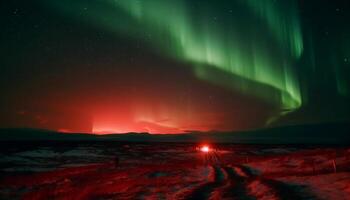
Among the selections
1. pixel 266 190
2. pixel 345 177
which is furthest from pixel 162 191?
pixel 345 177

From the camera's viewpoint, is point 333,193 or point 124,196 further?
point 124,196

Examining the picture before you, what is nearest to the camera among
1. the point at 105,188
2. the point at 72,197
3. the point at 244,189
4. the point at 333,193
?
the point at 333,193

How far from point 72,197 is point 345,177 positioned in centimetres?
2099

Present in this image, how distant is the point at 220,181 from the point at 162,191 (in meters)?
5.86

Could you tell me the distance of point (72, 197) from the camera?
22.0 metres

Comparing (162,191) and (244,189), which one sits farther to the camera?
(162,191)

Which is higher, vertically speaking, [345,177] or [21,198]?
[345,177]

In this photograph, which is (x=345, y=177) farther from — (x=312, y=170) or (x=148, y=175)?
(x=148, y=175)

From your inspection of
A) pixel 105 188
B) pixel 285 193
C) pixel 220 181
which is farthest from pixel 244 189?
pixel 105 188

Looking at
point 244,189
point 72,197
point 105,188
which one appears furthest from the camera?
point 105,188

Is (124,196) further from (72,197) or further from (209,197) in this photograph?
(209,197)

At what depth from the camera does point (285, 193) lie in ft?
60.2

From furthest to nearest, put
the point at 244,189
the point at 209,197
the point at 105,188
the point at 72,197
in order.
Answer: the point at 105,188 < the point at 72,197 < the point at 244,189 < the point at 209,197

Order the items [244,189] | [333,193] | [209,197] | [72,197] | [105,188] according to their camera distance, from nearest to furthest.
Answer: [333,193], [209,197], [244,189], [72,197], [105,188]
